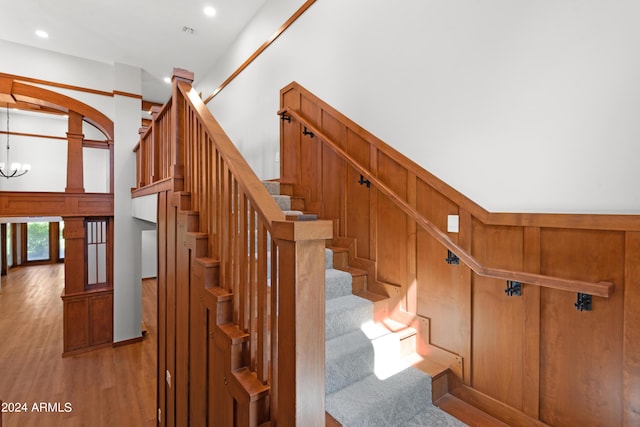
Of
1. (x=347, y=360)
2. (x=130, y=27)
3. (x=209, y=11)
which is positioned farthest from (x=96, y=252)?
(x=347, y=360)

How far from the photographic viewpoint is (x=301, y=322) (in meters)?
1.01

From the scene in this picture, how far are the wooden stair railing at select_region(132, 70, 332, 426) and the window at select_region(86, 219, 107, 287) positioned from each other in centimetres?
347

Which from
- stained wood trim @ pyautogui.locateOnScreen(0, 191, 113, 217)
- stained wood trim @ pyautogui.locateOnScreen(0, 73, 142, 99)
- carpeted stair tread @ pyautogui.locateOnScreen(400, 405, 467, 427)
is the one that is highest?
stained wood trim @ pyautogui.locateOnScreen(0, 73, 142, 99)

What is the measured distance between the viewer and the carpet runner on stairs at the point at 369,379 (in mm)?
1595

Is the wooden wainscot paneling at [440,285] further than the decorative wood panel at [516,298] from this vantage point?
Yes

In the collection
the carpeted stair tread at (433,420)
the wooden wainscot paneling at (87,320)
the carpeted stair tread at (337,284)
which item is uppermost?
the carpeted stair tread at (337,284)

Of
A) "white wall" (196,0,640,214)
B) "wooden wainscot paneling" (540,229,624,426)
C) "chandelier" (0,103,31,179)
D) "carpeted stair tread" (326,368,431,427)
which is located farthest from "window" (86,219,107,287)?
"wooden wainscot paneling" (540,229,624,426)

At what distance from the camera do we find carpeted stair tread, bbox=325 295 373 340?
6.64 feet

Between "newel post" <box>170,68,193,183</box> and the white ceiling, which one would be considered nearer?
"newel post" <box>170,68,193,183</box>

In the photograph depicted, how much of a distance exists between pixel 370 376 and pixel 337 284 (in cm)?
67

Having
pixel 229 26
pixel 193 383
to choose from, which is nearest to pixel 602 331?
pixel 193 383

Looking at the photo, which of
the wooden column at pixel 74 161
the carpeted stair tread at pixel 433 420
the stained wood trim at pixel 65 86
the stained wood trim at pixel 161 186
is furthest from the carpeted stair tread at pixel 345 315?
the stained wood trim at pixel 65 86

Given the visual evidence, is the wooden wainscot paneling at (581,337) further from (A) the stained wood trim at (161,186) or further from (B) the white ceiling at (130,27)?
(B) the white ceiling at (130,27)

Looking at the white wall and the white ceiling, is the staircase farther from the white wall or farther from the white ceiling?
the white ceiling
